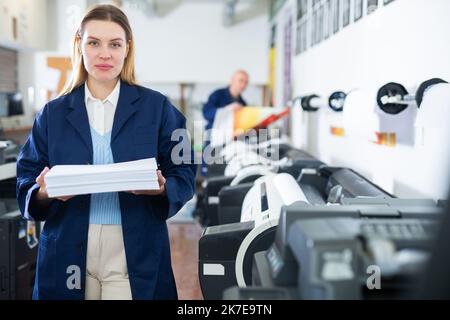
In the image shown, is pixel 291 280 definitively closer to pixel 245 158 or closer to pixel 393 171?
pixel 393 171

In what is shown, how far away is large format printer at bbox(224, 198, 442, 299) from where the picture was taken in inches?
34.8

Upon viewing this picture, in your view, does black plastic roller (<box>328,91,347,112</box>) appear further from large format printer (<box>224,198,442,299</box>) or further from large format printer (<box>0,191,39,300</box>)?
large format printer (<box>224,198,442,299</box>)

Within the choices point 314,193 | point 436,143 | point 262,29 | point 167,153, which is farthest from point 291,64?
point 167,153

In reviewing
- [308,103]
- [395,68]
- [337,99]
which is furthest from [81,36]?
[308,103]

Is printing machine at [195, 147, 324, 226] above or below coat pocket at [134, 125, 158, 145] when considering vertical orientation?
below

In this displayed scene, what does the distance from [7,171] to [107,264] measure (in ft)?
5.16

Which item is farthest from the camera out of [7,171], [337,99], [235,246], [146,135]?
[337,99]

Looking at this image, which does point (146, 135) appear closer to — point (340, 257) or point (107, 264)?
point (107, 264)

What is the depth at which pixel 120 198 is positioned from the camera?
63.6 inches

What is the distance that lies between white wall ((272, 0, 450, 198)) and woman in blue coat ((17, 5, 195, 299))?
2.60 feet

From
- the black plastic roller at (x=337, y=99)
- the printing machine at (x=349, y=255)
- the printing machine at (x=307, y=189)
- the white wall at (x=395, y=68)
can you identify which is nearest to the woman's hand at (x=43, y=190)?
the printing machine at (x=349, y=255)

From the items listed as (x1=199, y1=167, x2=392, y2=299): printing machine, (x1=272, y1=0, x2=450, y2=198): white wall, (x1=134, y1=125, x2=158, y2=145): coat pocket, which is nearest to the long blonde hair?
(x1=134, y1=125, x2=158, y2=145): coat pocket

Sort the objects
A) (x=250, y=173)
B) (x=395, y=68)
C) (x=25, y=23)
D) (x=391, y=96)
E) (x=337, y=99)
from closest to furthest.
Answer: (x=391, y=96)
(x=395, y=68)
(x=337, y=99)
(x=250, y=173)
(x=25, y=23)
